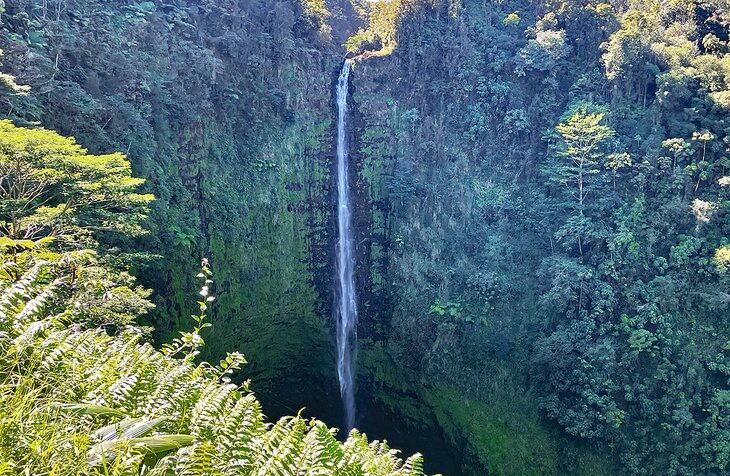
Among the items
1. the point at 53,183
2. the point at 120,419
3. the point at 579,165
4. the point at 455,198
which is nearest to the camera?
the point at 120,419

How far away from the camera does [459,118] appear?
62.7 ft

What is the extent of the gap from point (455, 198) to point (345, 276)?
5433 millimetres

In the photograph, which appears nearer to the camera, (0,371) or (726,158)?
(0,371)

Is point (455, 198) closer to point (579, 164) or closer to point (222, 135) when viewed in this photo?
point (579, 164)

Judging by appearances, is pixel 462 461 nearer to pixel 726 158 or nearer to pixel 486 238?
pixel 486 238

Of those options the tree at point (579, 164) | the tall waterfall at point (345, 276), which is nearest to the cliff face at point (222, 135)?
the tall waterfall at point (345, 276)

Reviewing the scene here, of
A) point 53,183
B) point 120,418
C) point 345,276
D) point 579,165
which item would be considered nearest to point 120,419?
point 120,418

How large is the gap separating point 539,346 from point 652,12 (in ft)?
45.8

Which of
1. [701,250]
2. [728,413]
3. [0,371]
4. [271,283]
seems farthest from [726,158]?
[0,371]

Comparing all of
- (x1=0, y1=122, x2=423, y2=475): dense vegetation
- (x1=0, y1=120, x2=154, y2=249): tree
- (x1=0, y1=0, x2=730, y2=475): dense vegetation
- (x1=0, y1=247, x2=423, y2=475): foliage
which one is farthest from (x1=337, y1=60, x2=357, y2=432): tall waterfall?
(x1=0, y1=247, x2=423, y2=475): foliage

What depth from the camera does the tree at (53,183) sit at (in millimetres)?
7715

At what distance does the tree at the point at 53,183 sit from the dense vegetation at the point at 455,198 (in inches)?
115

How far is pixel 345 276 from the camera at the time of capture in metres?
19.4

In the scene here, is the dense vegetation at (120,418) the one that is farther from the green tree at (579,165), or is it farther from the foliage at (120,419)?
the green tree at (579,165)
